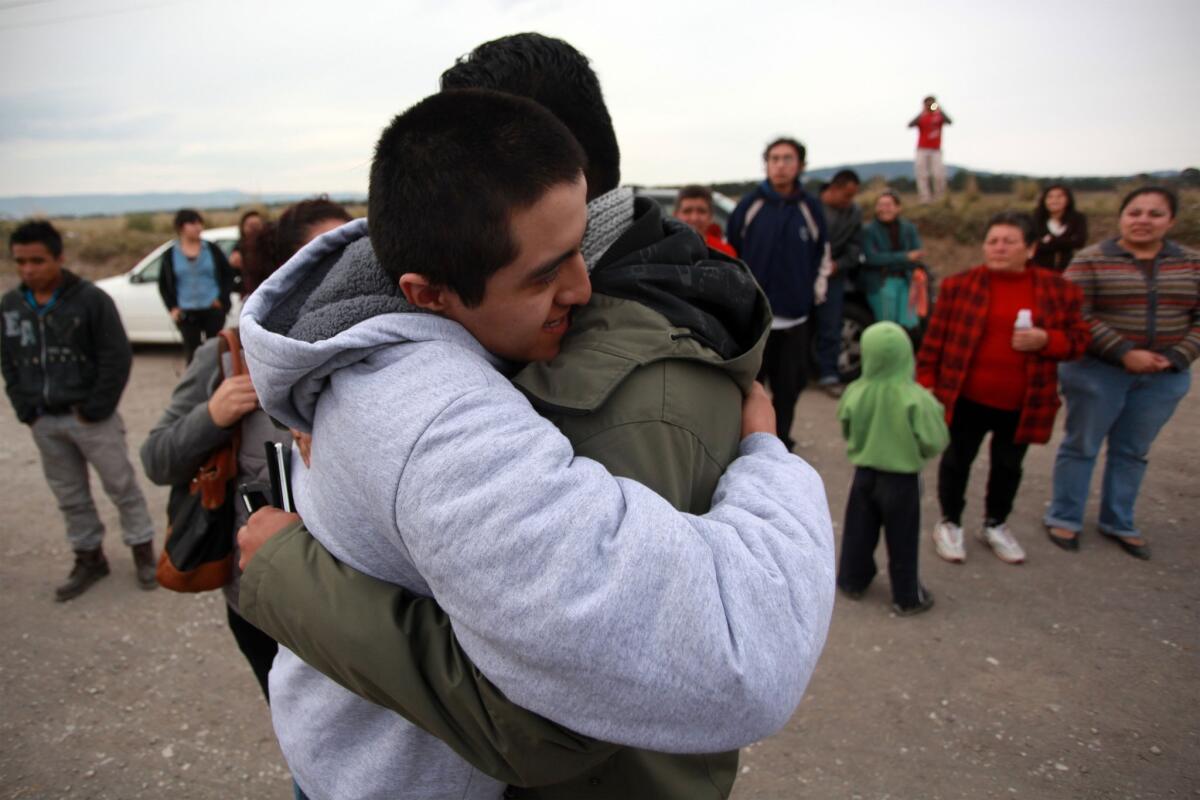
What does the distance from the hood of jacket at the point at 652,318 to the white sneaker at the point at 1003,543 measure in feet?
12.7

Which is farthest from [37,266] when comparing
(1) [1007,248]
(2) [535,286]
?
(1) [1007,248]

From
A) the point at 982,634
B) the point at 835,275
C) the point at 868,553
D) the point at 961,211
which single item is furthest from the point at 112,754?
the point at 961,211

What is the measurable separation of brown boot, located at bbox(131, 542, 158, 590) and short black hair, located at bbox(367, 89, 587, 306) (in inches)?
168

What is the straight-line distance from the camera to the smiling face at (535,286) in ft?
3.24

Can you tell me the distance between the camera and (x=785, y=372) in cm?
591

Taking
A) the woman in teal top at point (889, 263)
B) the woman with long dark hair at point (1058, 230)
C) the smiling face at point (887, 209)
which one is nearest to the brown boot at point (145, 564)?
the woman in teal top at point (889, 263)

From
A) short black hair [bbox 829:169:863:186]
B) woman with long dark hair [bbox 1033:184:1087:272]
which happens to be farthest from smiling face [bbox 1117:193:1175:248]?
short black hair [bbox 829:169:863:186]

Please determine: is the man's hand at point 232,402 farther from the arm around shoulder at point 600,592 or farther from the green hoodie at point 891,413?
the green hoodie at point 891,413

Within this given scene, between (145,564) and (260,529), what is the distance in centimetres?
388

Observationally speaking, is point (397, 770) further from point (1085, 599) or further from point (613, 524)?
point (1085, 599)

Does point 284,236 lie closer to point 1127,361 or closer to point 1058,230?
point 1127,361

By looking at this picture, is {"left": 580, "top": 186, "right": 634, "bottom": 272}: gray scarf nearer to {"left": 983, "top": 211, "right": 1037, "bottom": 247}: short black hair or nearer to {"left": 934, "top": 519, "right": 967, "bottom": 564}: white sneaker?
{"left": 983, "top": 211, "right": 1037, "bottom": 247}: short black hair

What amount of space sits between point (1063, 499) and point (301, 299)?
4.73 metres

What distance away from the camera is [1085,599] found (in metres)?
3.93
